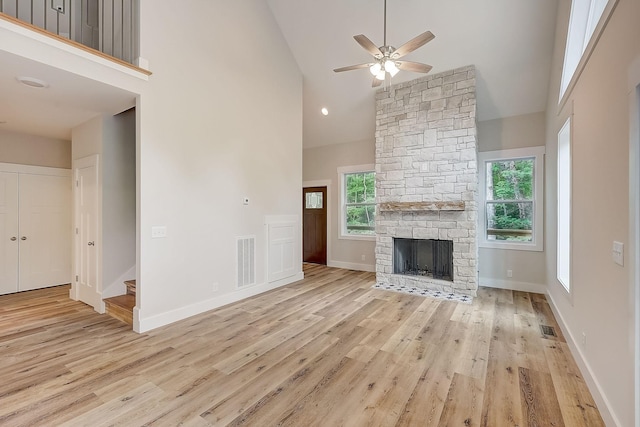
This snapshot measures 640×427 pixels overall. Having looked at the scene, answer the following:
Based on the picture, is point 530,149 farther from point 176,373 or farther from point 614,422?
point 176,373

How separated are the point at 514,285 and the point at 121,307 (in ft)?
19.9

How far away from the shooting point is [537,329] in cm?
346

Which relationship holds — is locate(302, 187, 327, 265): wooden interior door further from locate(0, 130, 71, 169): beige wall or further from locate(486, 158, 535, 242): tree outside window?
locate(0, 130, 71, 169): beige wall

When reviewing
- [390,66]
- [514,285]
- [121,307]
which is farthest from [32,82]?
[514,285]

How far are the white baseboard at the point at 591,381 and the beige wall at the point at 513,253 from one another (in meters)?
1.83

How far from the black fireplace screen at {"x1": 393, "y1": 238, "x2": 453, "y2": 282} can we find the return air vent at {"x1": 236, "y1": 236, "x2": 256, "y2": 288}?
2607mm

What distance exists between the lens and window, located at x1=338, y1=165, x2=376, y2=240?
685cm

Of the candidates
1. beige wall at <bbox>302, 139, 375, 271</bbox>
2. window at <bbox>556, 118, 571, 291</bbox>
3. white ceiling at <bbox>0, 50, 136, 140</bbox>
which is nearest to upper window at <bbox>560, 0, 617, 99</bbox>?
window at <bbox>556, 118, 571, 291</bbox>

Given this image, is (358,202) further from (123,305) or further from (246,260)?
(123,305)

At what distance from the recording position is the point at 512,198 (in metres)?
5.28

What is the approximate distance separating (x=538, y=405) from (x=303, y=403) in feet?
5.50

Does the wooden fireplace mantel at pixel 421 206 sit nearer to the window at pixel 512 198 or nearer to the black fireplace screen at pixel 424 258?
the black fireplace screen at pixel 424 258

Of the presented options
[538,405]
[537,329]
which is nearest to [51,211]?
[538,405]

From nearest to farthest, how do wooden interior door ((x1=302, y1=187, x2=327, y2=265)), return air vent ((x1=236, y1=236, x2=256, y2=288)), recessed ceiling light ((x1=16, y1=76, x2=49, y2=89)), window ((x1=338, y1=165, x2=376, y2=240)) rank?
1. recessed ceiling light ((x1=16, y1=76, x2=49, y2=89))
2. return air vent ((x1=236, y1=236, x2=256, y2=288))
3. window ((x1=338, y1=165, x2=376, y2=240))
4. wooden interior door ((x1=302, y1=187, x2=327, y2=265))
